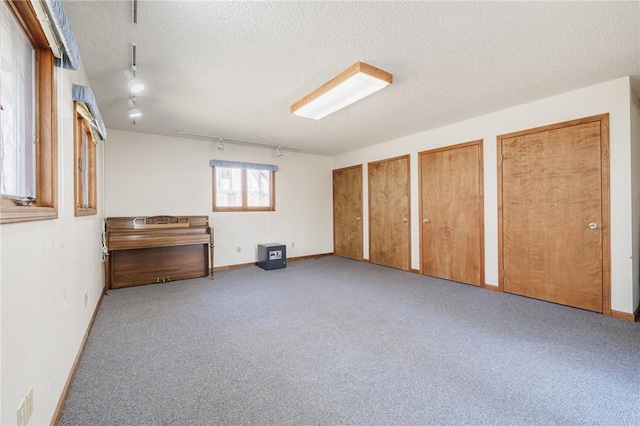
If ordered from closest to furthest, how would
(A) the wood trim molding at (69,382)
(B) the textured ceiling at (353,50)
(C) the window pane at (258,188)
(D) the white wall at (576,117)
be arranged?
(A) the wood trim molding at (69,382)
(B) the textured ceiling at (353,50)
(D) the white wall at (576,117)
(C) the window pane at (258,188)

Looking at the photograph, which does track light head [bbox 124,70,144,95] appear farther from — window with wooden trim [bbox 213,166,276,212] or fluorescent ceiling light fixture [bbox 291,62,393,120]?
window with wooden trim [bbox 213,166,276,212]

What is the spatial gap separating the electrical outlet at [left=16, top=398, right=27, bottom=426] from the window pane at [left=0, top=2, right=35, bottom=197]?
875 millimetres

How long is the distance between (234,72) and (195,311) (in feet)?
8.27

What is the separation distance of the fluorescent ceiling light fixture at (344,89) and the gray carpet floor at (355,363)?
90.4 inches

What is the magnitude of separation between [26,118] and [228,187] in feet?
13.1

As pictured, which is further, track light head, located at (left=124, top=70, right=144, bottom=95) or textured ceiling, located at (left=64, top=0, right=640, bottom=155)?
track light head, located at (left=124, top=70, right=144, bottom=95)

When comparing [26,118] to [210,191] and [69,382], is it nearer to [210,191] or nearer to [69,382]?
[69,382]

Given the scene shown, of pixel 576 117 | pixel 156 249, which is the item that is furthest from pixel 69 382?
pixel 576 117

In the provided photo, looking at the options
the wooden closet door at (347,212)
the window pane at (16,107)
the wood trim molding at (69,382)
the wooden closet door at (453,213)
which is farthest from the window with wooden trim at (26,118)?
the wooden closet door at (347,212)

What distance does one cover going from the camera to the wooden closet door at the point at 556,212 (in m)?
2.94

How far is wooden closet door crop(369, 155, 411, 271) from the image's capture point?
16.4ft

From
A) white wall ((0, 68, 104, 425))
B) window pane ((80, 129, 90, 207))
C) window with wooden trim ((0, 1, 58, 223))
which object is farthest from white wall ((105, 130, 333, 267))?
window with wooden trim ((0, 1, 58, 223))

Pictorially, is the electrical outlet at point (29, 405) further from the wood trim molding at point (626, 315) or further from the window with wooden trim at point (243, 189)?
the wood trim molding at point (626, 315)

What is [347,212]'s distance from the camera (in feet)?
20.9
